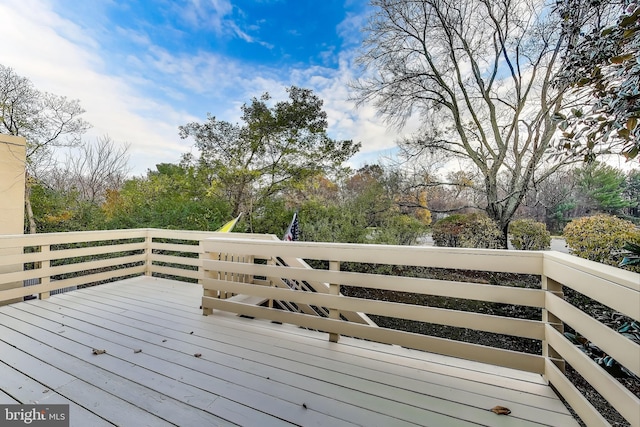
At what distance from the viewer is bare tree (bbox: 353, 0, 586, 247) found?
6.59 meters

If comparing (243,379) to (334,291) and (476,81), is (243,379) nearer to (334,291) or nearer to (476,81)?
(334,291)

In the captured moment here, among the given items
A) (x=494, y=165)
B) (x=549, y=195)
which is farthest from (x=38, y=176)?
(x=549, y=195)

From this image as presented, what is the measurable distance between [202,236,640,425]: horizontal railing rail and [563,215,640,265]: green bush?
414cm

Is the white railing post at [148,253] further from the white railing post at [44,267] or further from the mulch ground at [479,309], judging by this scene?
the mulch ground at [479,309]

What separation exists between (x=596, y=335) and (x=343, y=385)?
1294mm

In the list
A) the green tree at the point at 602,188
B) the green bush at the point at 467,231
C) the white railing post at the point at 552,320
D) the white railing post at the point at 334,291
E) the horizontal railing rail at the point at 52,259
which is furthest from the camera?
the green bush at the point at 467,231

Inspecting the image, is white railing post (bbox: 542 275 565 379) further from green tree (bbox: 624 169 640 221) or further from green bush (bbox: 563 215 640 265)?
green tree (bbox: 624 169 640 221)

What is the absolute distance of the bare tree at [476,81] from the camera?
6586 millimetres

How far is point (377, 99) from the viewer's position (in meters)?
7.87

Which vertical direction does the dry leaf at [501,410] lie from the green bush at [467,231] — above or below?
below

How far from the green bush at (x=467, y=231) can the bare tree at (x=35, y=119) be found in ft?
32.4

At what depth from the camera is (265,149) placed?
7.71m

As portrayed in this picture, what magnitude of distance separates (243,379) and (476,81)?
27.7 ft

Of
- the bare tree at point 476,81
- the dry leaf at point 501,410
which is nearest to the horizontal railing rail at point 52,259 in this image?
the dry leaf at point 501,410
